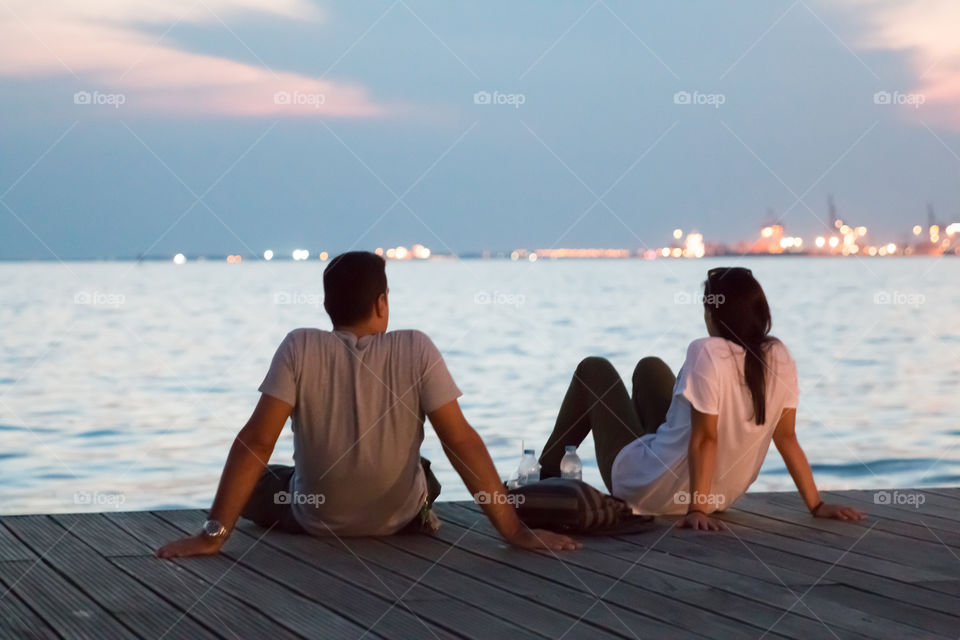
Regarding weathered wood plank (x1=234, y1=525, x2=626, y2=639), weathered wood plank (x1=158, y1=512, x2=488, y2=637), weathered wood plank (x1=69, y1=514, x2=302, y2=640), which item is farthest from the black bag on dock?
weathered wood plank (x1=69, y1=514, x2=302, y2=640)

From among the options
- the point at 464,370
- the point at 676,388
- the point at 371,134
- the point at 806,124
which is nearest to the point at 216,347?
the point at 464,370

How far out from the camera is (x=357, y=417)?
12.8 feet

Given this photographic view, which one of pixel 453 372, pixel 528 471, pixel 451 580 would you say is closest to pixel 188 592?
pixel 451 580

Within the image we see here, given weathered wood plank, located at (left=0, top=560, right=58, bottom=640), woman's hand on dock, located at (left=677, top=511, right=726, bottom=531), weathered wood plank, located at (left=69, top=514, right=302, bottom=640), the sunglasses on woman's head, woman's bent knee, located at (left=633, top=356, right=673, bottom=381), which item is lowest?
woman's hand on dock, located at (left=677, top=511, right=726, bottom=531)

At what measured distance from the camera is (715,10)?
52438 mm

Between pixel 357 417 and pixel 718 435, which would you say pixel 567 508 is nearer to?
pixel 718 435

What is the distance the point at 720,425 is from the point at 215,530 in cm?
192

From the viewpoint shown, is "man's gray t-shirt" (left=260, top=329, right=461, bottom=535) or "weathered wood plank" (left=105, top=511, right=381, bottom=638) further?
"man's gray t-shirt" (left=260, top=329, right=461, bottom=535)

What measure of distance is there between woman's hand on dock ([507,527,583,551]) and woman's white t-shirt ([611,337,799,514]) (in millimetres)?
650

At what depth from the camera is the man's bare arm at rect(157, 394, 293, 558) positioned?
367 cm

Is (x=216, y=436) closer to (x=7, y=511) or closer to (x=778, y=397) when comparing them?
(x=7, y=511)

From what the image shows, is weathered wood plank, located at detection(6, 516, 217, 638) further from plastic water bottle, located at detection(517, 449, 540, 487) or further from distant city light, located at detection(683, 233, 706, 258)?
distant city light, located at detection(683, 233, 706, 258)

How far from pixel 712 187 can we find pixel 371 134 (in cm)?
2716

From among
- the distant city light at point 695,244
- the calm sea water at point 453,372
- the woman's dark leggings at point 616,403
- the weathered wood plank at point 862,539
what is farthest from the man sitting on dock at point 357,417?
the distant city light at point 695,244
